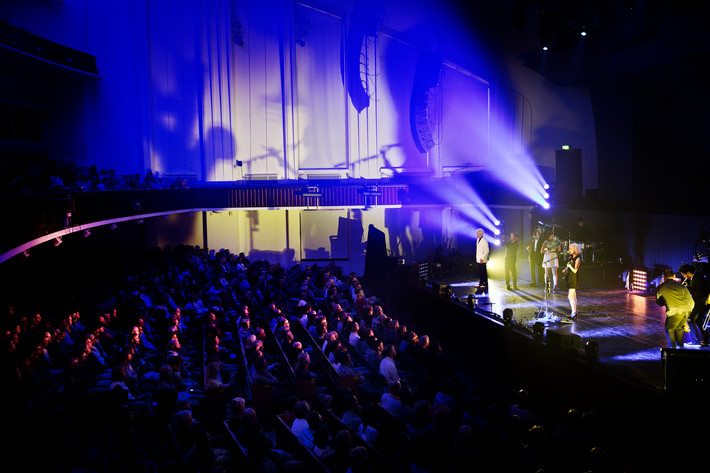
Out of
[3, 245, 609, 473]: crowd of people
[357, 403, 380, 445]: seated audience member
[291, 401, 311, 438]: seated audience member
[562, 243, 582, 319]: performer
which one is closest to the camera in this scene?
[3, 245, 609, 473]: crowd of people

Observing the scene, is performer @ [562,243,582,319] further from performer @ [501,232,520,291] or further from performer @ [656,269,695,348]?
performer @ [501,232,520,291]

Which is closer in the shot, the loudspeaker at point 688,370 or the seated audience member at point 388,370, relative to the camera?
the loudspeaker at point 688,370

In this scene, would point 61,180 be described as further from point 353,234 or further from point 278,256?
point 353,234

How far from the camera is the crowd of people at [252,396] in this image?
521cm

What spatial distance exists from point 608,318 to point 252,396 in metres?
6.93

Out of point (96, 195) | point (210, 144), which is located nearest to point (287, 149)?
point (210, 144)

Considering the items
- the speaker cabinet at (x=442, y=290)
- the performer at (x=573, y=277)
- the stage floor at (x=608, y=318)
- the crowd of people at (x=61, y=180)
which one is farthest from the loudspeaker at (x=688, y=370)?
the crowd of people at (x=61, y=180)

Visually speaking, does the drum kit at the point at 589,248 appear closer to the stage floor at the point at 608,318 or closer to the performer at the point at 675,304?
the stage floor at the point at 608,318

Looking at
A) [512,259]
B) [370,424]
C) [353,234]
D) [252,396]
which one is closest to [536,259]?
[512,259]

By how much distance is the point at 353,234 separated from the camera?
21.9 meters

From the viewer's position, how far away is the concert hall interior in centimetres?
618

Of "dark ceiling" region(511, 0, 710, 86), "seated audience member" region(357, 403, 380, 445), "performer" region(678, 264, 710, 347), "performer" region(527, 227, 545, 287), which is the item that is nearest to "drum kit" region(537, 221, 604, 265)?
"performer" region(527, 227, 545, 287)

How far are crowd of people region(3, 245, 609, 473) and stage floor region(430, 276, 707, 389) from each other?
153cm

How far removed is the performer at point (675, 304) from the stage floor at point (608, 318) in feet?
1.04
